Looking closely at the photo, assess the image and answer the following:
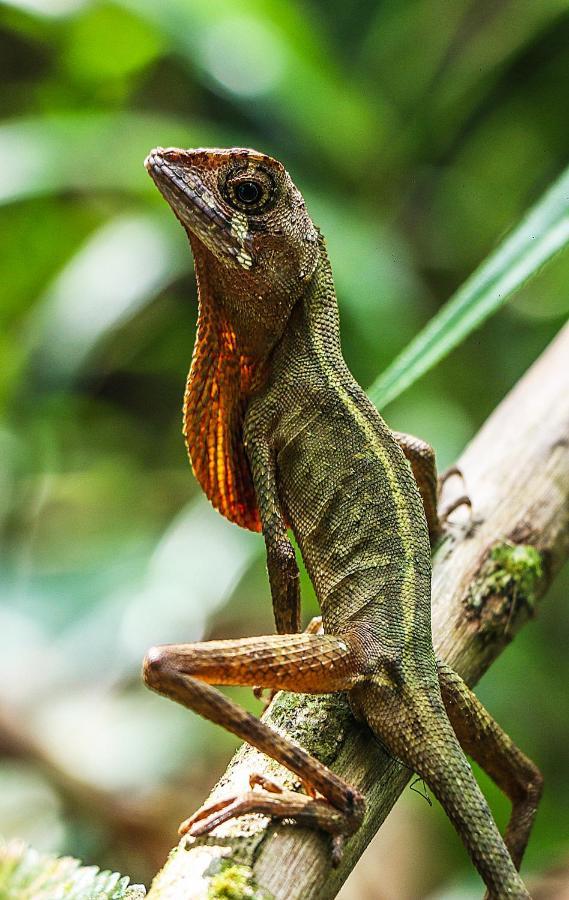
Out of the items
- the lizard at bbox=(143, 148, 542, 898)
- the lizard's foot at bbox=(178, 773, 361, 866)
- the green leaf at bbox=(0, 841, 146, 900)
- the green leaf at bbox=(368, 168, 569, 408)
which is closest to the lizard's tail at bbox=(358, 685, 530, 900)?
the lizard at bbox=(143, 148, 542, 898)

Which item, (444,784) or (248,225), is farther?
(248,225)

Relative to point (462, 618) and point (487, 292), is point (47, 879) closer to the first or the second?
point (462, 618)

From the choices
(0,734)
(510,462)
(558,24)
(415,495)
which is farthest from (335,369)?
(558,24)

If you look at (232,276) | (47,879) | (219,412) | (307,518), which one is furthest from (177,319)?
(47,879)

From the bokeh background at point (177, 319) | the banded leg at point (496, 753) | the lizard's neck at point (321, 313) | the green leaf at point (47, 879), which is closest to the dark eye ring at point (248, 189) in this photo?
the lizard's neck at point (321, 313)

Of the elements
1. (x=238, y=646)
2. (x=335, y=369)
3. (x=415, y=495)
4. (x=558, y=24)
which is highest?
(x=558, y=24)

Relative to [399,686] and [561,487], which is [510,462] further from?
[399,686]

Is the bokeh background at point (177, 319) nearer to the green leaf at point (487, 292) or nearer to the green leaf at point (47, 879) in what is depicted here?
the green leaf at point (487, 292)
